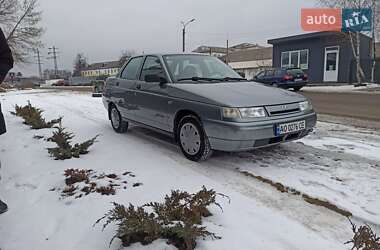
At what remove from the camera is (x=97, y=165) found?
4371mm

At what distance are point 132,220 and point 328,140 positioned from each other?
13.7 ft

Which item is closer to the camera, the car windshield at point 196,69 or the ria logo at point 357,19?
the car windshield at point 196,69

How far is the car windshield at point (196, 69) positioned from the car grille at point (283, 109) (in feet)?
3.83

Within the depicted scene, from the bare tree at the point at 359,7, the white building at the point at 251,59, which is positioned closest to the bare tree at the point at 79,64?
the white building at the point at 251,59

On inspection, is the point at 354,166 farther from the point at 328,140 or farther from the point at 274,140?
the point at 328,140

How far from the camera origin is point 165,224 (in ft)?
8.47

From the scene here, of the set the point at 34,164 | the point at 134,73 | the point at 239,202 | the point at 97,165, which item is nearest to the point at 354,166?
the point at 239,202

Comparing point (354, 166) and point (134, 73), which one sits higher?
point (134, 73)

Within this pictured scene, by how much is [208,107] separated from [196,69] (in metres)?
1.24

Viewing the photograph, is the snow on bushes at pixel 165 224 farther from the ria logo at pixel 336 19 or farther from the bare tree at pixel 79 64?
the bare tree at pixel 79 64

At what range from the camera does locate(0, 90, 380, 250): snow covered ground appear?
8.57 feet

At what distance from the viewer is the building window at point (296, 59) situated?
29.1m

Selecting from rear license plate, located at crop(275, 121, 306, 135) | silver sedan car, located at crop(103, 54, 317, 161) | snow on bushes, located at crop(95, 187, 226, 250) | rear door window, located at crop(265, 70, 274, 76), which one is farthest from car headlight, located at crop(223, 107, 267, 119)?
rear door window, located at crop(265, 70, 274, 76)

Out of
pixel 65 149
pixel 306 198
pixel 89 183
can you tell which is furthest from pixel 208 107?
pixel 65 149
